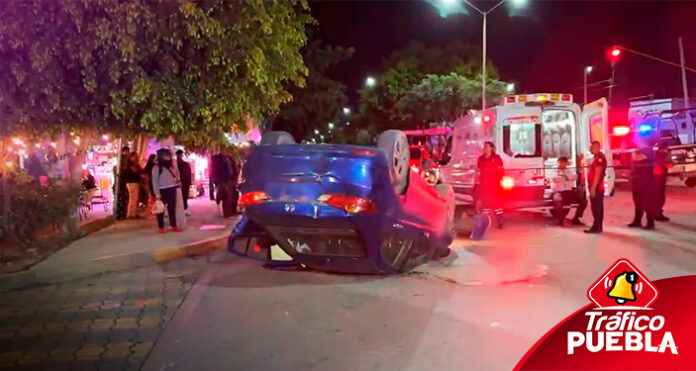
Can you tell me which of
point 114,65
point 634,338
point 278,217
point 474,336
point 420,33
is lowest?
point 474,336

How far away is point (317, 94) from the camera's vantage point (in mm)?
30688

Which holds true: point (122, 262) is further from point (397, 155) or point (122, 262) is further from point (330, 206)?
point (397, 155)

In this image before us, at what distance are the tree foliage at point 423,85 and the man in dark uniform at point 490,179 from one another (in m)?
23.9

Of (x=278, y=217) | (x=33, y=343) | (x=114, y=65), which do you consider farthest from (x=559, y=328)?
(x=114, y=65)

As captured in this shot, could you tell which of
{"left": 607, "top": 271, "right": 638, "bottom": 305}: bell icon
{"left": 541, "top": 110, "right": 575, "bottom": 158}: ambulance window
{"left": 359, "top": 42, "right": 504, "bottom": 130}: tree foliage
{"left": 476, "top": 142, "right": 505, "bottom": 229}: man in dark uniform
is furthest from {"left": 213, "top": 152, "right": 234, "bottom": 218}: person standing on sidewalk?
{"left": 359, "top": 42, "right": 504, "bottom": 130}: tree foliage

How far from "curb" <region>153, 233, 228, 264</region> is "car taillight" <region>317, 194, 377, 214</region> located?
381 centimetres

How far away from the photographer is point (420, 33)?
4225 centimetres

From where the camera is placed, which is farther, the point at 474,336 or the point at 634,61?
the point at 634,61

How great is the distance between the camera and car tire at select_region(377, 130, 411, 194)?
7258mm

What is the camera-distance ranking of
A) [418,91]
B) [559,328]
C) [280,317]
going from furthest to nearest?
[418,91] < [280,317] < [559,328]

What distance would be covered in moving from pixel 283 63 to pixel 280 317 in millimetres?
4910

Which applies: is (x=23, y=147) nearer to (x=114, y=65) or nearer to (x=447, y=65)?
(x=114, y=65)

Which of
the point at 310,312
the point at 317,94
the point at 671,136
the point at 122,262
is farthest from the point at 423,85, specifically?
the point at 310,312

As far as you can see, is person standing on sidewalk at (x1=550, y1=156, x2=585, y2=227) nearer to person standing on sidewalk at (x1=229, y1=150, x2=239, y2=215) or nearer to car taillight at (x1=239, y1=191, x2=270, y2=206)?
person standing on sidewalk at (x1=229, y1=150, x2=239, y2=215)
